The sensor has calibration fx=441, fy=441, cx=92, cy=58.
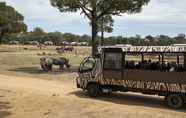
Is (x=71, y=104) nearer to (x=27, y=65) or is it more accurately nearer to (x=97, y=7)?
(x=97, y=7)

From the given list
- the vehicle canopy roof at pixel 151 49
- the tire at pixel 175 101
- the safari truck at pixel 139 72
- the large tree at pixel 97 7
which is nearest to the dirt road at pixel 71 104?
the tire at pixel 175 101

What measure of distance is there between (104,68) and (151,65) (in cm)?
232

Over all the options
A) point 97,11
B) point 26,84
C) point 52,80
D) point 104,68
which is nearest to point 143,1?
point 97,11

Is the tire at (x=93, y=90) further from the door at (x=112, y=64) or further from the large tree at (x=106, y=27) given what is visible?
the large tree at (x=106, y=27)

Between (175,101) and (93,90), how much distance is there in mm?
4216

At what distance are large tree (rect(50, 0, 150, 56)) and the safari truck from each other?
1356 cm

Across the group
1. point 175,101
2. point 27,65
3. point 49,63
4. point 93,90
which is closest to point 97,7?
point 49,63

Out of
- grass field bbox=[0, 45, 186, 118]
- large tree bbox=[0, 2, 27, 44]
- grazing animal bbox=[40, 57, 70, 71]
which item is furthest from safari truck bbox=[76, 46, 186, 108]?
large tree bbox=[0, 2, 27, 44]

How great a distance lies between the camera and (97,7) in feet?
112

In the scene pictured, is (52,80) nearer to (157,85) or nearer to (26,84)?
(26,84)

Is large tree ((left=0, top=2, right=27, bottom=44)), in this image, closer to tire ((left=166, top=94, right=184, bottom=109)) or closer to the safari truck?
the safari truck

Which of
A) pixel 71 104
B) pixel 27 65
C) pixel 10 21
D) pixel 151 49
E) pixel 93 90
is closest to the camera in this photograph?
pixel 71 104

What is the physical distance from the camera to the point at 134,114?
52.5ft

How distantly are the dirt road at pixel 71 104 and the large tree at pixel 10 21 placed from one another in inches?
2572
